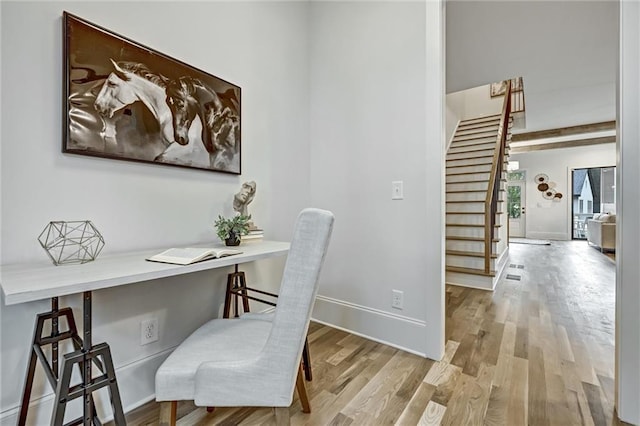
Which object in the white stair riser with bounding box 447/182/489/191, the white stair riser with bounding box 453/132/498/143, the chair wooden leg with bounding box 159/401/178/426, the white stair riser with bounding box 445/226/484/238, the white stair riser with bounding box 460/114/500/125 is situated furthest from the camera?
the white stair riser with bounding box 460/114/500/125

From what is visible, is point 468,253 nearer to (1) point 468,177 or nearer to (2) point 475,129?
(1) point 468,177

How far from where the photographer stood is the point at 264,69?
2.11 metres

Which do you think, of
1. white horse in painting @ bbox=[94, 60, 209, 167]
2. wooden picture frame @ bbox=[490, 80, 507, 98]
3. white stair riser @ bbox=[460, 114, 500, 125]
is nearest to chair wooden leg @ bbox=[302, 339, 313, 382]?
white horse in painting @ bbox=[94, 60, 209, 167]

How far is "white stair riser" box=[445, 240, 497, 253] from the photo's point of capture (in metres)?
3.65

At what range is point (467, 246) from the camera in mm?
3789

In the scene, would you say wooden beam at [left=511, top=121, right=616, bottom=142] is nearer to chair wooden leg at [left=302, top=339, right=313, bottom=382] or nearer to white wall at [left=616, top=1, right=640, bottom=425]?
white wall at [left=616, top=1, right=640, bottom=425]

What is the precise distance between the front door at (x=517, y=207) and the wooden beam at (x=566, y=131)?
10.3 feet

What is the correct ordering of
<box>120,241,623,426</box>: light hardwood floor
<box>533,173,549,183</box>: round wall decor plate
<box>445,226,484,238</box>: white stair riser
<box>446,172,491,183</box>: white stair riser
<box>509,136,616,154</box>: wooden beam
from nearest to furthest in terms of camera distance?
<box>120,241,623,426</box>: light hardwood floor < <box>445,226,484,238</box>: white stair riser < <box>446,172,491,183</box>: white stair riser < <box>509,136,616,154</box>: wooden beam < <box>533,173,549,183</box>: round wall decor plate

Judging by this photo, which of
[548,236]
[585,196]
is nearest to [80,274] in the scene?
[548,236]

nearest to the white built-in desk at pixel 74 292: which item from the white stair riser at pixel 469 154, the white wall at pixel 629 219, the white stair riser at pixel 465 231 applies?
the white wall at pixel 629 219

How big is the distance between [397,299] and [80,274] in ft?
5.70

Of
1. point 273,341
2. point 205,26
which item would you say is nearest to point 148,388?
point 273,341

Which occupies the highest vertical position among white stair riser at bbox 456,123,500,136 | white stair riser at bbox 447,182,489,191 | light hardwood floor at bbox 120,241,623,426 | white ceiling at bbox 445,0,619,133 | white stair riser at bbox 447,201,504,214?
white ceiling at bbox 445,0,619,133

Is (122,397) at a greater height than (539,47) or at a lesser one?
lesser
